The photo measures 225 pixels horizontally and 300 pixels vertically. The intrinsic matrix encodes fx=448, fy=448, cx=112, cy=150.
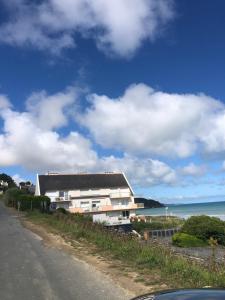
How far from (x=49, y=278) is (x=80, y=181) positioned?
67.3 m

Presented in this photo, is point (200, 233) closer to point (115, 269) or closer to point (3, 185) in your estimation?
point (115, 269)

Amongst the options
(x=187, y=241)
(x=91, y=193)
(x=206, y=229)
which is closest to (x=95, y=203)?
(x=91, y=193)

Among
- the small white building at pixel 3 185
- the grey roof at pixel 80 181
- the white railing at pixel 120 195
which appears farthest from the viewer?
the small white building at pixel 3 185

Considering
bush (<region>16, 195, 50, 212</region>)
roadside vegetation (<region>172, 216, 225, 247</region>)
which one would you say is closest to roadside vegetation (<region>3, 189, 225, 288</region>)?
roadside vegetation (<region>172, 216, 225, 247</region>)

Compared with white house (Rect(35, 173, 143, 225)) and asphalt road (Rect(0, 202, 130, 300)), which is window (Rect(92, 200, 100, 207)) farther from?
asphalt road (Rect(0, 202, 130, 300))

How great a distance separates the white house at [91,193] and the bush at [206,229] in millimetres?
42575

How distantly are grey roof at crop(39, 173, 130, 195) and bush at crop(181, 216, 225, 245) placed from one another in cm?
4541

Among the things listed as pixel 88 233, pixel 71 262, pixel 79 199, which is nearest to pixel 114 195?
pixel 79 199

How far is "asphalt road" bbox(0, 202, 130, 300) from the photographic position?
8523 millimetres

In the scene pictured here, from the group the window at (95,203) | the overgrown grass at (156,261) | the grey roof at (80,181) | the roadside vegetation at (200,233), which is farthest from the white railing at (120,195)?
the overgrown grass at (156,261)

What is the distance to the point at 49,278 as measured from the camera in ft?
33.5

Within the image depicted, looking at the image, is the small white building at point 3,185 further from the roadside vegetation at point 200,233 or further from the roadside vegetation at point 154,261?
the roadside vegetation at point 154,261

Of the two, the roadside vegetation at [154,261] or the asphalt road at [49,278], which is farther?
the roadside vegetation at [154,261]

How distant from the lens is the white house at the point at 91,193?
73.8 metres
